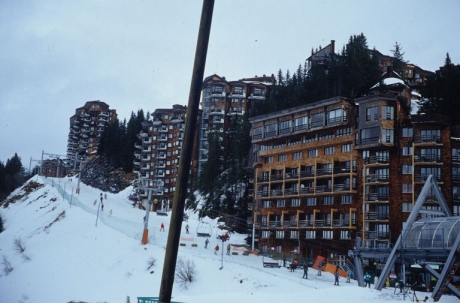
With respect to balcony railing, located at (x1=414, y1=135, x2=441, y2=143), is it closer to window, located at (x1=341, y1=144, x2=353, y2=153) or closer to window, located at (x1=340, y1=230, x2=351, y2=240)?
window, located at (x1=341, y1=144, x2=353, y2=153)

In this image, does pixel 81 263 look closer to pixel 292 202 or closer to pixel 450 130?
pixel 292 202

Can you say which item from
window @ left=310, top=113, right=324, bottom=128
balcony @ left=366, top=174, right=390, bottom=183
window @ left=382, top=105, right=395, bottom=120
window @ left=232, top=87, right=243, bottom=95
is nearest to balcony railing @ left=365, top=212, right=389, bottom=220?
balcony @ left=366, top=174, right=390, bottom=183

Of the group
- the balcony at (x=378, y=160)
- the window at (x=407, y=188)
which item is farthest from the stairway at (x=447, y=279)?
the balcony at (x=378, y=160)

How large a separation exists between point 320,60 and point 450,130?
55.9 m

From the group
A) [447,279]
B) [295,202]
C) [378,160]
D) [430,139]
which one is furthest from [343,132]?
[447,279]

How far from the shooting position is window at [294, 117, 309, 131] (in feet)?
246

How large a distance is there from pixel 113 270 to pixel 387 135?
38.9 meters

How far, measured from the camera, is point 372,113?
6612 cm

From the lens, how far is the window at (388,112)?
214 ft

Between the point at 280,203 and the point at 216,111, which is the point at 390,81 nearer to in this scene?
the point at 280,203

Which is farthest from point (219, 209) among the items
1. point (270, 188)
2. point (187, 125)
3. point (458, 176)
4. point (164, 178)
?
point (187, 125)

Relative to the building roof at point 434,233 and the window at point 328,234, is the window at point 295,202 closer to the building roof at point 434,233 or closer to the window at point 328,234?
the window at point 328,234

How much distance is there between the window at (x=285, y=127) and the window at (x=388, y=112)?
1667 centimetres

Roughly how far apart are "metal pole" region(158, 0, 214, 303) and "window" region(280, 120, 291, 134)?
227ft
